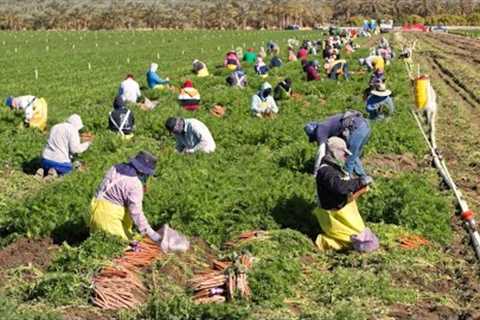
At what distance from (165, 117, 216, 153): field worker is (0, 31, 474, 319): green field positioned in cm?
30

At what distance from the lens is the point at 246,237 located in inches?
345

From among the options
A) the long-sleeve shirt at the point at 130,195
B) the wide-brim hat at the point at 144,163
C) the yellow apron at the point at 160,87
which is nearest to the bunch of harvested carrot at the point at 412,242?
the long-sleeve shirt at the point at 130,195

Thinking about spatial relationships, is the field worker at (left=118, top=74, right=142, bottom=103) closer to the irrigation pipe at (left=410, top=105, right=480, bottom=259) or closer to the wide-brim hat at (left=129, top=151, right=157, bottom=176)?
the irrigation pipe at (left=410, top=105, right=480, bottom=259)

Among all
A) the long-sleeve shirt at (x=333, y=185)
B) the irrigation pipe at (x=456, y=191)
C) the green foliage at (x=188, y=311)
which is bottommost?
the irrigation pipe at (x=456, y=191)

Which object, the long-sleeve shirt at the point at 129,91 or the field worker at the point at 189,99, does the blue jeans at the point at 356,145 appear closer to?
the field worker at the point at 189,99

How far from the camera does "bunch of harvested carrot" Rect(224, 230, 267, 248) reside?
8648 mm

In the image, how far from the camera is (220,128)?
1480 cm

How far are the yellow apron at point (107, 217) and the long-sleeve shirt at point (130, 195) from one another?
3.2 inches

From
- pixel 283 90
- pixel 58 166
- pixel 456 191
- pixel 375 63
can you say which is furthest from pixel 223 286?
pixel 375 63

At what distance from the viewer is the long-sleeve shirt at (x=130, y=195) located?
8.27m

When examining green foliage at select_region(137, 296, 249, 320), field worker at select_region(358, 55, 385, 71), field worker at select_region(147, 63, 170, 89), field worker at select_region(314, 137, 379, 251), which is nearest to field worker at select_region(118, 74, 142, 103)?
field worker at select_region(147, 63, 170, 89)

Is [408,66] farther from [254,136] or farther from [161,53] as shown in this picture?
[161,53]

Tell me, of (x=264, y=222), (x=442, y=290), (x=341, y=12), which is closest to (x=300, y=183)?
(x=264, y=222)

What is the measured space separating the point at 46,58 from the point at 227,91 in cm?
2140
